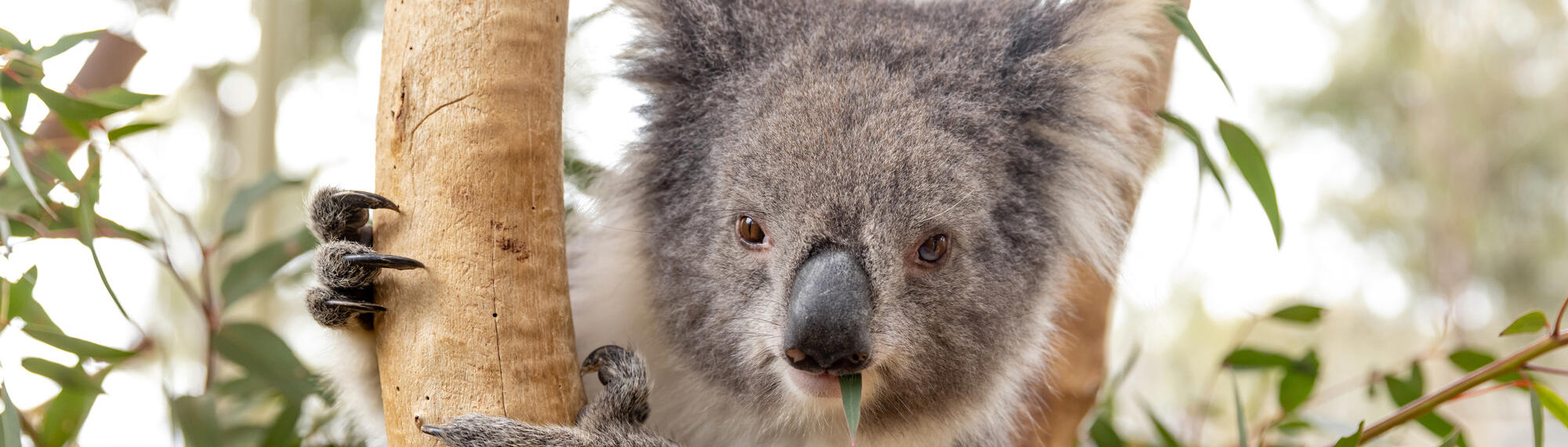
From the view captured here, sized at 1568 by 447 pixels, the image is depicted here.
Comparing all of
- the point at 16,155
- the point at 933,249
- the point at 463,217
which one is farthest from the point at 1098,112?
the point at 16,155

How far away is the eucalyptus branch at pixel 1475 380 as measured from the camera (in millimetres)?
1562

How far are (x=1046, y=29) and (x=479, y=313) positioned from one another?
43.2 inches

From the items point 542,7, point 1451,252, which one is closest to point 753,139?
point 542,7

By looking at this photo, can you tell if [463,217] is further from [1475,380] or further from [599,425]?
[1475,380]

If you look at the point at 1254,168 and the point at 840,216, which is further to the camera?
the point at 1254,168

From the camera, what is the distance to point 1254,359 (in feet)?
7.43

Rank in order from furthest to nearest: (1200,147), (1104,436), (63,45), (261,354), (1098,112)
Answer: (1104,436) → (261,354) → (1098,112) → (1200,147) → (63,45)

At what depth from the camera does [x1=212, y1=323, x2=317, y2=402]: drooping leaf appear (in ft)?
6.52

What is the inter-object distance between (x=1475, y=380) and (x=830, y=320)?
112 centimetres

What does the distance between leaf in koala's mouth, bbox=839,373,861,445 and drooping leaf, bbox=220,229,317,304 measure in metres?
1.30

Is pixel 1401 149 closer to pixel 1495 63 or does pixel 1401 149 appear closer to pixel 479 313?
pixel 1495 63

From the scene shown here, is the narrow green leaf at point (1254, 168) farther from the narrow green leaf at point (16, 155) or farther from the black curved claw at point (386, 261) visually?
the narrow green leaf at point (16, 155)

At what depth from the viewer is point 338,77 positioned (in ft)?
16.2

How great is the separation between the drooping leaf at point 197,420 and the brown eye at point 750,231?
107 cm
